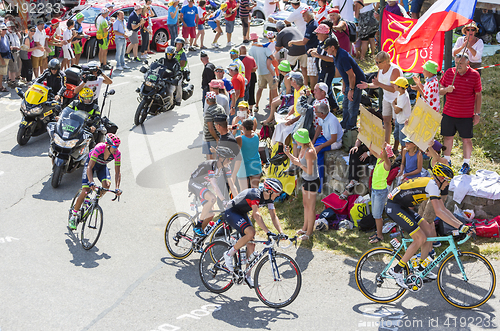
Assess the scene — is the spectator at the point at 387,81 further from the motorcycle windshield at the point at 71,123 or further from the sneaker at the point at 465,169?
the motorcycle windshield at the point at 71,123

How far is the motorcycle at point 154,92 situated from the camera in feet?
44.2

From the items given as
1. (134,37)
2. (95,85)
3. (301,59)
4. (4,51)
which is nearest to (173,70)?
(95,85)

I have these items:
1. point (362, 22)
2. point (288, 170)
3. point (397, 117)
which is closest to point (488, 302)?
point (397, 117)

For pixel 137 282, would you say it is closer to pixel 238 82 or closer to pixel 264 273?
pixel 264 273

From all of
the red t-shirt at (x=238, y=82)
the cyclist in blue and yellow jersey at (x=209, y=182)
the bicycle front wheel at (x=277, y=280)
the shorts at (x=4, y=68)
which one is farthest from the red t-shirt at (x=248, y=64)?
the shorts at (x=4, y=68)

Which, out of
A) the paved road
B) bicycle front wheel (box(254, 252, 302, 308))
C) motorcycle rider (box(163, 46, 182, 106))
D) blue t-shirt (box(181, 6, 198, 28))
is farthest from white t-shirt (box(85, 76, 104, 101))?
blue t-shirt (box(181, 6, 198, 28))

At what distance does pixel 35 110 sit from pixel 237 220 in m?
7.07

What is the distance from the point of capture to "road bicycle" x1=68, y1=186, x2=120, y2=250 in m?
8.74

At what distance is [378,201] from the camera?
27.8 ft

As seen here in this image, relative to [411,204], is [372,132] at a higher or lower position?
higher

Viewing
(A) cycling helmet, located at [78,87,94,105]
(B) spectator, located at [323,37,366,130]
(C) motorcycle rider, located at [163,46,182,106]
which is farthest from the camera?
(C) motorcycle rider, located at [163,46,182,106]

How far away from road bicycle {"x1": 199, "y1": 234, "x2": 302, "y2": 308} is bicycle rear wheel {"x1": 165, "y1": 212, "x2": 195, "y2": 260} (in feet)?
2.84

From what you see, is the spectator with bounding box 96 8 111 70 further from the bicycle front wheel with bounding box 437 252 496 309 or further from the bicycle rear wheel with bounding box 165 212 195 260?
the bicycle front wheel with bounding box 437 252 496 309

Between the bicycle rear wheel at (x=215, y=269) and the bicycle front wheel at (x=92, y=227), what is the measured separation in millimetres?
2111
